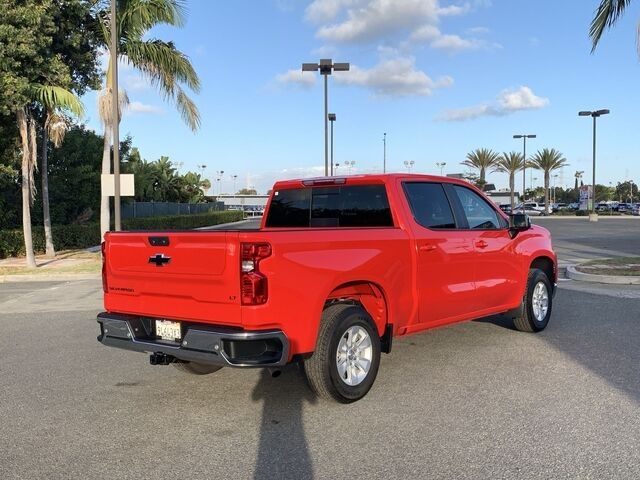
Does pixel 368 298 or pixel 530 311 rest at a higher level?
pixel 368 298

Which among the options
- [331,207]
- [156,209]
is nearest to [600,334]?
[331,207]

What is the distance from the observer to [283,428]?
432 cm

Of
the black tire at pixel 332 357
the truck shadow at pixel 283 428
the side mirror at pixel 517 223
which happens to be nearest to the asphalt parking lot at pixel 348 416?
the truck shadow at pixel 283 428

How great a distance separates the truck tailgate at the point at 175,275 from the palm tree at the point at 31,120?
11073 mm

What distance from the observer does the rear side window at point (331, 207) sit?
5684 millimetres

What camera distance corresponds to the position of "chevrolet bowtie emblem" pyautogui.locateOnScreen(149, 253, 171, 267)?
14.9ft

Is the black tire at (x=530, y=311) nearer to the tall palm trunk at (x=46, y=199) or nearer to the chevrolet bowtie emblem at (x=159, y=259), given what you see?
the chevrolet bowtie emblem at (x=159, y=259)

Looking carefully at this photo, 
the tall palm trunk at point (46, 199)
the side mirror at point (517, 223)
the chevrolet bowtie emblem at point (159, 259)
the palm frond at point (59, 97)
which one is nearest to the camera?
the chevrolet bowtie emblem at point (159, 259)

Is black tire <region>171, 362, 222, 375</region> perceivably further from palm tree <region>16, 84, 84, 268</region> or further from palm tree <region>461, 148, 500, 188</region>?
palm tree <region>461, 148, 500, 188</region>

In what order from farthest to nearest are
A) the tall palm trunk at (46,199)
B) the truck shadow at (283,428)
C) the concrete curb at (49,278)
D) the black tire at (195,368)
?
the tall palm trunk at (46,199) < the concrete curb at (49,278) < the black tire at (195,368) < the truck shadow at (283,428)

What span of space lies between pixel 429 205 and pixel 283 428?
2.73m

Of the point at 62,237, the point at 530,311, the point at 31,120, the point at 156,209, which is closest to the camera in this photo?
the point at 530,311

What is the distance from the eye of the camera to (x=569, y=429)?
4.24 metres

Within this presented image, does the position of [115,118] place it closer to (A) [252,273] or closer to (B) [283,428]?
(A) [252,273]
